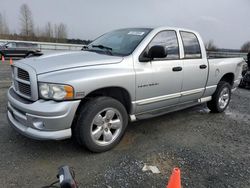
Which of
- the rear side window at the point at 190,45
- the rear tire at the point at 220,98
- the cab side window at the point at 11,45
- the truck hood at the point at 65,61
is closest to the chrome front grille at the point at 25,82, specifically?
the truck hood at the point at 65,61

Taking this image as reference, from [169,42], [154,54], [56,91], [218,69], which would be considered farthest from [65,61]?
[218,69]

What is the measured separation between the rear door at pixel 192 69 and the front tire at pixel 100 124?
1598 mm

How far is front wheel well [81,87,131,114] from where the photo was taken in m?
3.46

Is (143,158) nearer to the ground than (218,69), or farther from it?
nearer to the ground

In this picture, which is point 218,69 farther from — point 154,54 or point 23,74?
point 23,74

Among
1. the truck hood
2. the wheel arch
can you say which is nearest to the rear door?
the wheel arch

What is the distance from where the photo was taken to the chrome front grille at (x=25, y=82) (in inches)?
121

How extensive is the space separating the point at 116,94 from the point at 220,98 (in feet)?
10.7

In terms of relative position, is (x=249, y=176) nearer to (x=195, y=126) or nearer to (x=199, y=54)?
(x=195, y=126)

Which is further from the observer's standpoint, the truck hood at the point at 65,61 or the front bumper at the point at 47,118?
the truck hood at the point at 65,61

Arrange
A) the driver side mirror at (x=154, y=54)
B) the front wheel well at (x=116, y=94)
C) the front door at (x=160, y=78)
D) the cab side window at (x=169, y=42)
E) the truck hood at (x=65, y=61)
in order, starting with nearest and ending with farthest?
the truck hood at (x=65, y=61) < the front wheel well at (x=116, y=94) < the driver side mirror at (x=154, y=54) < the front door at (x=160, y=78) < the cab side window at (x=169, y=42)

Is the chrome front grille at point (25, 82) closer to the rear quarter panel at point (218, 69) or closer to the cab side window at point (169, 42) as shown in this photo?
the cab side window at point (169, 42)

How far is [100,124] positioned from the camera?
347cm

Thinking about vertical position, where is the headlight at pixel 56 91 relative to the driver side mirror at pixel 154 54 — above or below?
below
